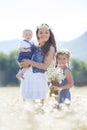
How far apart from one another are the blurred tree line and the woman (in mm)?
41052

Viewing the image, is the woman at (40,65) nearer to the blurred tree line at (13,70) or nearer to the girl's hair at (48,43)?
the girl's hair at (48,43)

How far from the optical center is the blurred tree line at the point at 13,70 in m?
49.1

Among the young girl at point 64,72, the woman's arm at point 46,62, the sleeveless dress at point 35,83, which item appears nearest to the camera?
the woman's arm at point 46,62

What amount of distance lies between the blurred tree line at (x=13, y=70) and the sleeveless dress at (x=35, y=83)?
41029 mm

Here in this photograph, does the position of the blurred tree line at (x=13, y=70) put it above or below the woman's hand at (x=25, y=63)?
below

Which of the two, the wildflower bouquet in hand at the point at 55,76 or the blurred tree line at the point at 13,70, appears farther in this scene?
the blurred tree line at the point at 13,70

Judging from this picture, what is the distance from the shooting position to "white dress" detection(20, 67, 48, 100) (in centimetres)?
646

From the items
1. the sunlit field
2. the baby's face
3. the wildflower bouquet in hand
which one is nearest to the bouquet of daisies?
the wildflower bouquet in hand

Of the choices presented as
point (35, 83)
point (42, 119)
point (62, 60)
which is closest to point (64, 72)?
point (62, 60)

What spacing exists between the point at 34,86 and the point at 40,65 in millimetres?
409

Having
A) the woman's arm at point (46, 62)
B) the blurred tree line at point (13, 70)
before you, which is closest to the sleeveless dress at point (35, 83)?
the woman's arm at point (46, 62)

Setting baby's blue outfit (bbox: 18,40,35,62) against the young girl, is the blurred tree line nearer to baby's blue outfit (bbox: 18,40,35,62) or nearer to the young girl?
baby's blue outfit (bbox: 18,40,35,62)

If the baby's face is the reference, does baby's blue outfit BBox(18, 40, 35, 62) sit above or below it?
below

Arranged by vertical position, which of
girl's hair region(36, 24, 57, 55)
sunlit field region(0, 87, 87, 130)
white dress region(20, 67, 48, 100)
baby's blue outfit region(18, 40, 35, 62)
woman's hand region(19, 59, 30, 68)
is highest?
girl's hair region(36, 24, 57, 55)
